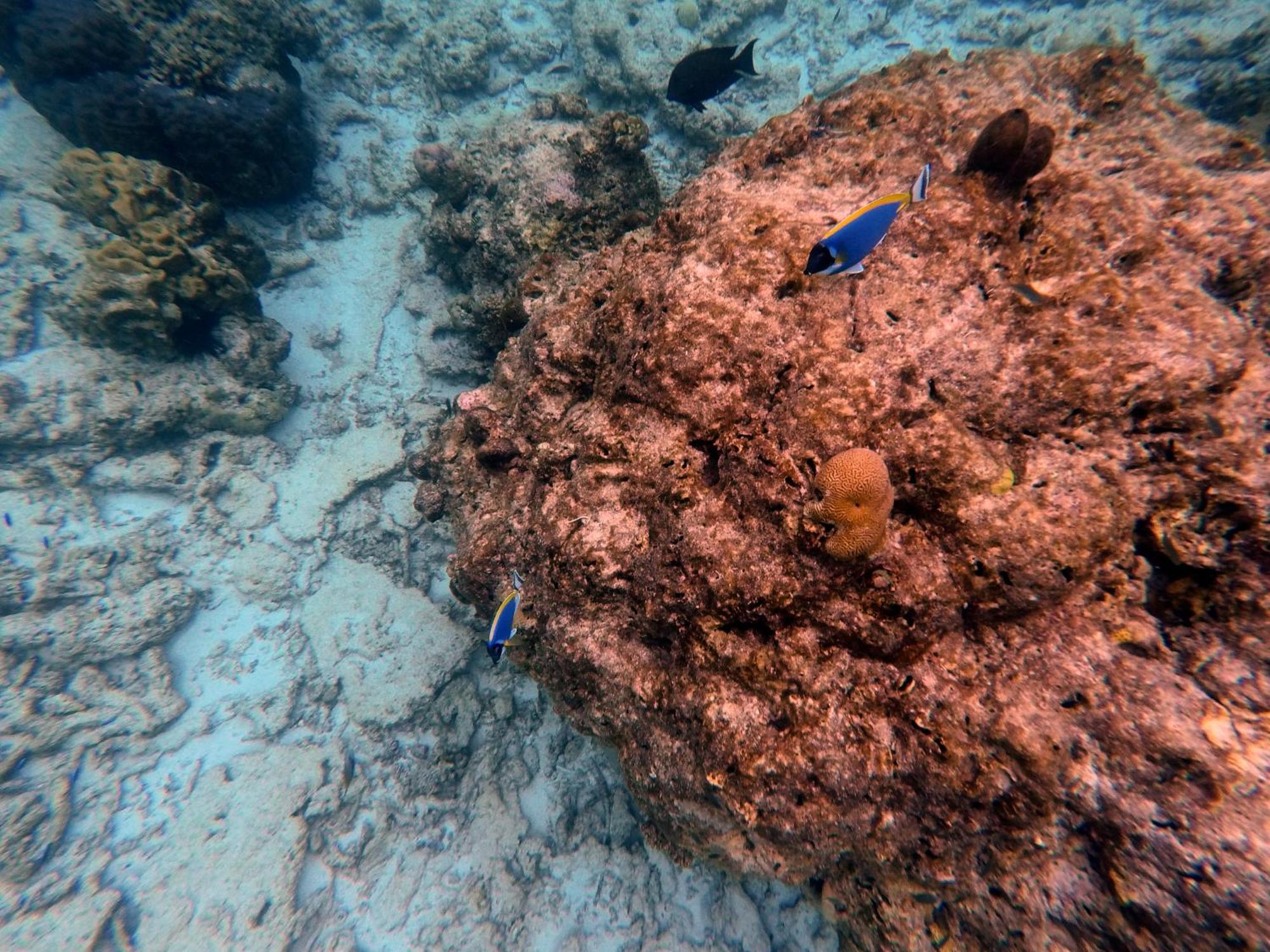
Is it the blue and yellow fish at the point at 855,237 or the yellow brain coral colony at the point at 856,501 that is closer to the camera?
the blue and yellow fish at the point at 855,237

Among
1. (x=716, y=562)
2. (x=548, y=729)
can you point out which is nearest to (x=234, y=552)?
(x=548, y=729)

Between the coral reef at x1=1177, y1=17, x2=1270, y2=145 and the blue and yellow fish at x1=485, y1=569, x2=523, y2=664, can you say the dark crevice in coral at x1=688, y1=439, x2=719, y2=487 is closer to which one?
the blue and yellow fish at x1=485, y1=569, x2=523, y2=664

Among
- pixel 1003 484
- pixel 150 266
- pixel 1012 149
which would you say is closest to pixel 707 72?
pixel 1012 149

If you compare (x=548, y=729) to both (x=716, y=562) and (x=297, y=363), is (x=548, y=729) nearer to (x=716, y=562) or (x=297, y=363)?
(x=716, y=562)

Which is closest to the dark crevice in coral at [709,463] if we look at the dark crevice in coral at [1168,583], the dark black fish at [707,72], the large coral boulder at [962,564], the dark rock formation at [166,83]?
the large coral boulder at [962,564]

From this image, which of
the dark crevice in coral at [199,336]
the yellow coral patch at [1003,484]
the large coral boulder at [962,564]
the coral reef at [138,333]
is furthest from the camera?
the dark crevice in coral at [199,336]

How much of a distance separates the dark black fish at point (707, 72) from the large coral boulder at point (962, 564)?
345cm

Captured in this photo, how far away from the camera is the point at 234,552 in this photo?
23.0 feet

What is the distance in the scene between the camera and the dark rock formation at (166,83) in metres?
6.80

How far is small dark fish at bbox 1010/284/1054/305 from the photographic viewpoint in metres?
2.35

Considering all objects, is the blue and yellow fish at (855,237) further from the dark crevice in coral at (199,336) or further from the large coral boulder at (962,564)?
the dark crevice in coral at (199,336)

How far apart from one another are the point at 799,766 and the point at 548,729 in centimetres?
422

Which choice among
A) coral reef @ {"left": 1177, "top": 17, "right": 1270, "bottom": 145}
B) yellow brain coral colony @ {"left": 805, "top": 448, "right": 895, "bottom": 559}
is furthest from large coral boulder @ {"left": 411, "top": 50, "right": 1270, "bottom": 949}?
coral reef @ {"left": 1177, "top": 17, "right": 1270, "bottom": 145}

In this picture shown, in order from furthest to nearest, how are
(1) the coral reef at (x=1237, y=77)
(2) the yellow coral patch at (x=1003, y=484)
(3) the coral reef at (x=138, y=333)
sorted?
1. (1) the coral reef at (x=1237, y=77)
2. (3) the coral reef at (x=138, y=333)
3. (2) the yellow coral patch at (x=1003, y=484)
